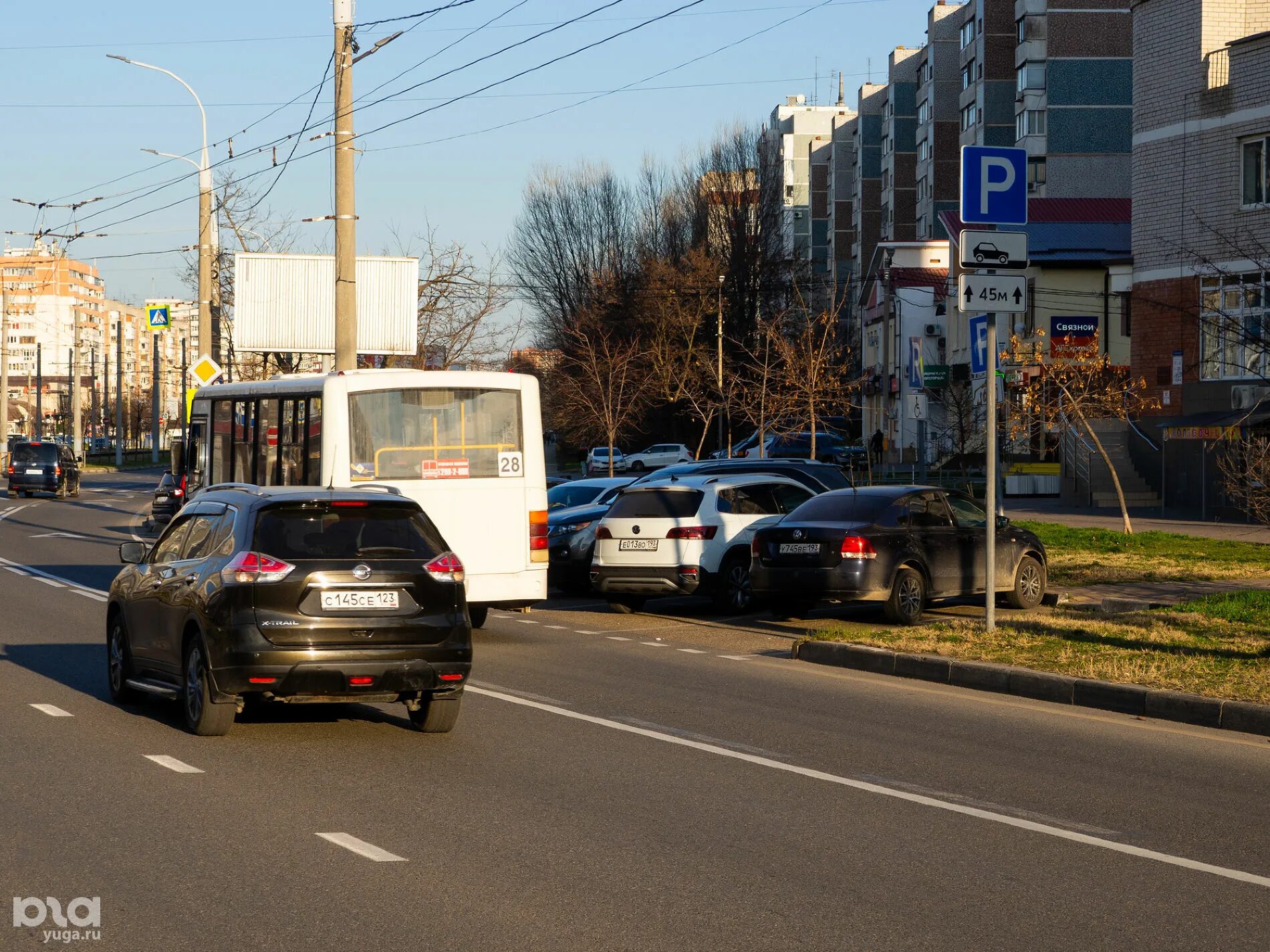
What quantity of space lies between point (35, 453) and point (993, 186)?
4804 cm

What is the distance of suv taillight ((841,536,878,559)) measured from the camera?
648 inches

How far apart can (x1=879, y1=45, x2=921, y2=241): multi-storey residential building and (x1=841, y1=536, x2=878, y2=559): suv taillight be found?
82639 mm

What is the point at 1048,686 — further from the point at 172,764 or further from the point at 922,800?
the point at 172,764

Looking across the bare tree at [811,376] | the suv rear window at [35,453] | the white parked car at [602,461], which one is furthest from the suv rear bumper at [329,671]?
the white parked car at [602,461]

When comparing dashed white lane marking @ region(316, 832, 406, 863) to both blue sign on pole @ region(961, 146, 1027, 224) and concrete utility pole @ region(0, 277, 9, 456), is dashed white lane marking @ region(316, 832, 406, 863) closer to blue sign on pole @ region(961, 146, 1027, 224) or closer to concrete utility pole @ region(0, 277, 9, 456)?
blue sign on pole @ region(961, 146, 1027, 224)

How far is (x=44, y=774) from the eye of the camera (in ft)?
27.9

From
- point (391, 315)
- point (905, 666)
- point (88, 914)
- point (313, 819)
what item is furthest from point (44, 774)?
point (391, 315)

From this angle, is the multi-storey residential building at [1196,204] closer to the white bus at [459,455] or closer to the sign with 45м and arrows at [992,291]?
the sign with 45м and arrows at [992,291]

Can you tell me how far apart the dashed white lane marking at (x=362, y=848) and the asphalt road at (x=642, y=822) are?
0.02 metres

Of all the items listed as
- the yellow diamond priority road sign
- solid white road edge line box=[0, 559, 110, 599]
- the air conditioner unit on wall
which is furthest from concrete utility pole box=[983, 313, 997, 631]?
the air conditioner unit on wall

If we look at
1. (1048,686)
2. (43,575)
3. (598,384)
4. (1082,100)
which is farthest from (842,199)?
(1048,686)

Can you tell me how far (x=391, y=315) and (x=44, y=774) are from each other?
32.1 m

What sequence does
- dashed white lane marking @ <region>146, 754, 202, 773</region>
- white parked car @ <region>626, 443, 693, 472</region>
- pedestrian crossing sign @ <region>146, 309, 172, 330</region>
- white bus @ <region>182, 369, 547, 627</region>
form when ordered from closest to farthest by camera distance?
dashed white lane marking @ <region>146, 754, 202, 773</region>, white bus @ <region>182, 369, 547, 627</region>, pedestrian crossing sign @ <region>146, 309, 172, 330</region>, white parked car @ <region>626, 443, 693, 472</region>
